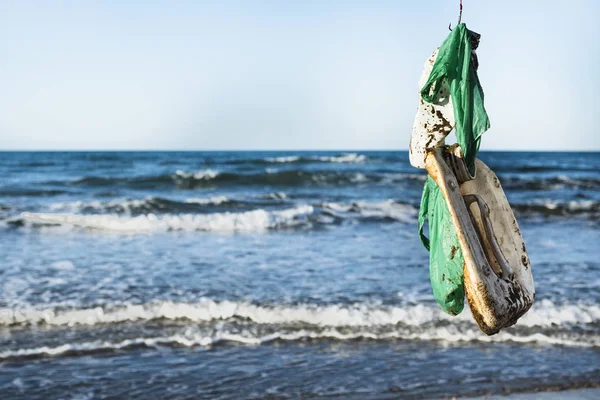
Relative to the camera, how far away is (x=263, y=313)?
644 cm

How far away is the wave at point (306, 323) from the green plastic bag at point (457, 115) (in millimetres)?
3378

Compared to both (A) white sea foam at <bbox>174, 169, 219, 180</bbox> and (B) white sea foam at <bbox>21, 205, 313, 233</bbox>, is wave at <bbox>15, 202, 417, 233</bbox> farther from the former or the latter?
(A) white sea foam at <bbox>174, 169, 219, 180</bbox>

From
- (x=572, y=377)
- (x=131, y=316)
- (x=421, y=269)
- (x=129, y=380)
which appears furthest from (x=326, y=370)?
(x=421, y=269)

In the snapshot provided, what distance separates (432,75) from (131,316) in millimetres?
4710

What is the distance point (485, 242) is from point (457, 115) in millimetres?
513

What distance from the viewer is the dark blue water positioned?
4883mm

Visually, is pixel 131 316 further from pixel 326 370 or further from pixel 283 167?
pixel 283 167

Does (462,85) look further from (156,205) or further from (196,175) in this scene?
(196,175)

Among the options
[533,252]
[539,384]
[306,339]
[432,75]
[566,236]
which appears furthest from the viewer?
[566,236]

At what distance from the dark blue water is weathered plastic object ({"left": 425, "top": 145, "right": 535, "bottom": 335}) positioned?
7.35 feet

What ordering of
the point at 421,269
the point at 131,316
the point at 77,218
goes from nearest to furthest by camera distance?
the point at 131,316
the point at 421,269
the point at 77,218

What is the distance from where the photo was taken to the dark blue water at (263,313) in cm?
488

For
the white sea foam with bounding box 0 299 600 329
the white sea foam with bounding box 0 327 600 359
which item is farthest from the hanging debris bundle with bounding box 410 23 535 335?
the white sea foam with bounding box 0 299 600 329

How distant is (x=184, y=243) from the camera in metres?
10.6
